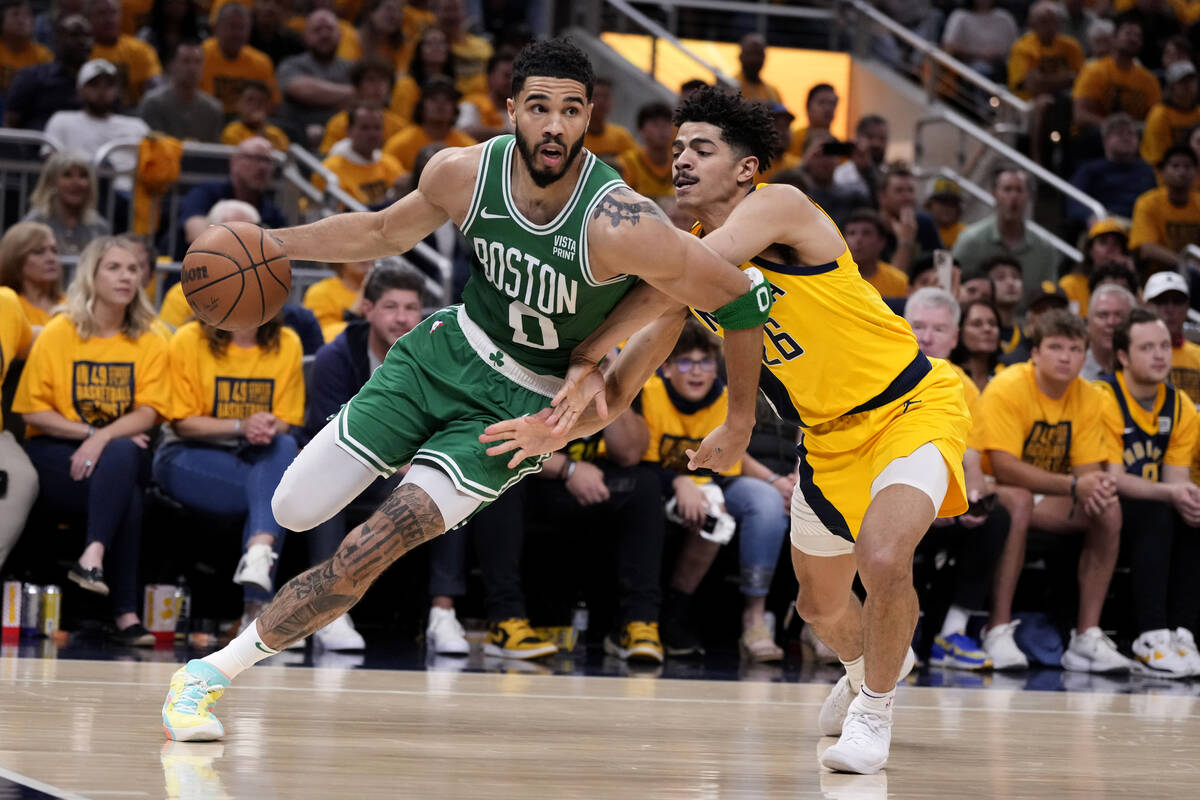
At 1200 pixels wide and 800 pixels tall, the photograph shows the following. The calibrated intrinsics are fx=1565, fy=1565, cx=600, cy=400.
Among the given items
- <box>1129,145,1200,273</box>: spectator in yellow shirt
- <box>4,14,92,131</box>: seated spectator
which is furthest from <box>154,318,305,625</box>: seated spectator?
<box>1129,145,1200,273</box>: spectator in yellow shirt

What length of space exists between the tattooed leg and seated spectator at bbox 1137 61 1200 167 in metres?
10.00

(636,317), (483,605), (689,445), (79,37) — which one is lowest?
(483,605)

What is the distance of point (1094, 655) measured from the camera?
7.39 meters

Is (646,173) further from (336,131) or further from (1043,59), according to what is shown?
(1043,59)

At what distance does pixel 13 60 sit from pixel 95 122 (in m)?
1.42

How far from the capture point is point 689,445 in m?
7.40

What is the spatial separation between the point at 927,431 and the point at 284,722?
2051 mm

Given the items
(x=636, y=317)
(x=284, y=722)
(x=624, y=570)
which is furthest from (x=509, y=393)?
(x=624, y=570)

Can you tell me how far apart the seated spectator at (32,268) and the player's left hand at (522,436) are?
3733 mm

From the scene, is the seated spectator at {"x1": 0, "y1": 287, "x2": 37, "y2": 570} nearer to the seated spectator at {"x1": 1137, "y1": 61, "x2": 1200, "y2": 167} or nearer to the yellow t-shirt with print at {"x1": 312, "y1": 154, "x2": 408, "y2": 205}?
the yellow t-shirt with print at {"x1": 312, "y1": 154, "x2": 408, "y2": 205}

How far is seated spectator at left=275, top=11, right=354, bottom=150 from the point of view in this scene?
34.9ft

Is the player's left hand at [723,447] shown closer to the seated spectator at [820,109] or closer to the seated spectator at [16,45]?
the seated spectator at [16,45]

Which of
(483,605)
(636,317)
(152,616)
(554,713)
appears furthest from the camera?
(483,605)

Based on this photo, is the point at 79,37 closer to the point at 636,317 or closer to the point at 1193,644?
the point at 636,317
